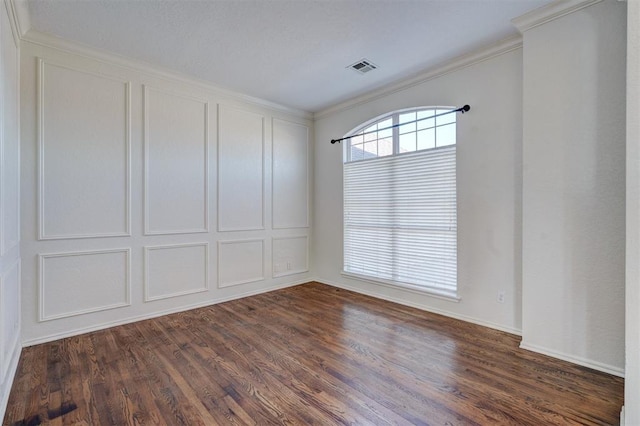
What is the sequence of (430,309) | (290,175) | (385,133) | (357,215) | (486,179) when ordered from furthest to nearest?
(290,175) → (357,215) → (385,133) → (430,309) → (486,179)

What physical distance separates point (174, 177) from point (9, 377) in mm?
2220

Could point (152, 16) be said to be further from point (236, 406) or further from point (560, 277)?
point (560, 277)

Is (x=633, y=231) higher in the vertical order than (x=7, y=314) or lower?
higher

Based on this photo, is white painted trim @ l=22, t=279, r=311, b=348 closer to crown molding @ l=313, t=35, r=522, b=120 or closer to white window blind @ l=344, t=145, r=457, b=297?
white window blind @ l=344, t=145, r=457, b=297

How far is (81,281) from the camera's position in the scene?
2986 millimetres

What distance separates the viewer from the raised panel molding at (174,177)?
339 centimetres

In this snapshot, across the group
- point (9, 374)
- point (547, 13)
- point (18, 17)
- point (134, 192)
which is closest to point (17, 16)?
point (18, 17)

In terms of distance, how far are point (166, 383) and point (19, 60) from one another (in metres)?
3.06

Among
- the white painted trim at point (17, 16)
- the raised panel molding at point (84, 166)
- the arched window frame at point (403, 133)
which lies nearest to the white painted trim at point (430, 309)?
the arched window frame at point (403, 133)

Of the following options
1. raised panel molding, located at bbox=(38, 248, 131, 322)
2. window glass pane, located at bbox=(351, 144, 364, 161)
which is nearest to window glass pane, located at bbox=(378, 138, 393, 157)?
window glass pane, located at bbox=(351, 144, 364, 161)

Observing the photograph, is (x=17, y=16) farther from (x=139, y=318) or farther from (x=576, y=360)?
(x=576, y=360)

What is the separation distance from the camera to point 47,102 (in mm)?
2809

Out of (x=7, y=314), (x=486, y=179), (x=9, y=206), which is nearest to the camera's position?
(x=7, y=314)

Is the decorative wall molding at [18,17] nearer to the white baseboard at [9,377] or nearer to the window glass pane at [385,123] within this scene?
the white baseboard at [9,377]
